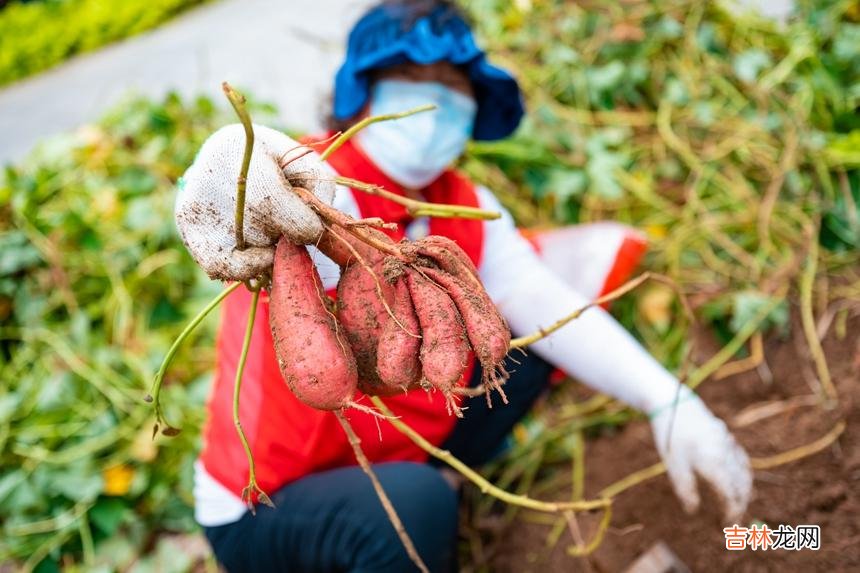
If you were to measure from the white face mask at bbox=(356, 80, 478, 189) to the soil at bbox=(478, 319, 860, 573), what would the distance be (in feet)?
1.84

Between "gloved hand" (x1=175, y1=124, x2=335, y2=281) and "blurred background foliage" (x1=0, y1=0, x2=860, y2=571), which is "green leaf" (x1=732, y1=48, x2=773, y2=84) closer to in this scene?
"blurred background foliage" (x1=0, y1=0, x2=860, y2=571)

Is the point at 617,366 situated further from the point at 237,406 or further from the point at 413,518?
the point at 237,406

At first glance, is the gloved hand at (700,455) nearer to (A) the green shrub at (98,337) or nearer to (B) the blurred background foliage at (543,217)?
(B) the blurred background foliage at (543,217)

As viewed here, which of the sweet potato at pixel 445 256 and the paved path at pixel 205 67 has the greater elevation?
the sweet potato at pixel 445 256

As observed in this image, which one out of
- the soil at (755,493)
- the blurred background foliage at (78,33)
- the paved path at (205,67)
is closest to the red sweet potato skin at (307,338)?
the soil at (755,493)

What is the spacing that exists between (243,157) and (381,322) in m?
0.18

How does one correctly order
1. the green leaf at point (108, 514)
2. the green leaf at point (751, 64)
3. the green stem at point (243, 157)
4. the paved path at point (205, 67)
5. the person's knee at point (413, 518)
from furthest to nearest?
the paved path at point (205, 67)
the green leaf at point (751, 64)
the green leaf at point (108, 514)
the person's knee at point (413, 518)
the green stem at point (243, 157)

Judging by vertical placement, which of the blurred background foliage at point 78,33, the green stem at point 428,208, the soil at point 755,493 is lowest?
the soil at point 755,493

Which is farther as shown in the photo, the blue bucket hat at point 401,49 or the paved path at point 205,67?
the paved path at point 205,67

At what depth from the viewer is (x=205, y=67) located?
274 cm

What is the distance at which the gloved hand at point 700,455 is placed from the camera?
2.97ft

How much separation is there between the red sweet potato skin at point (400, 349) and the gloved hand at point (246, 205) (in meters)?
0.10

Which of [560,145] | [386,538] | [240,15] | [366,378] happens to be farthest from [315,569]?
[240,15]

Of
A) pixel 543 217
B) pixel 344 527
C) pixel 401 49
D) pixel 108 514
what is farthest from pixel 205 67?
pixel 344 527
